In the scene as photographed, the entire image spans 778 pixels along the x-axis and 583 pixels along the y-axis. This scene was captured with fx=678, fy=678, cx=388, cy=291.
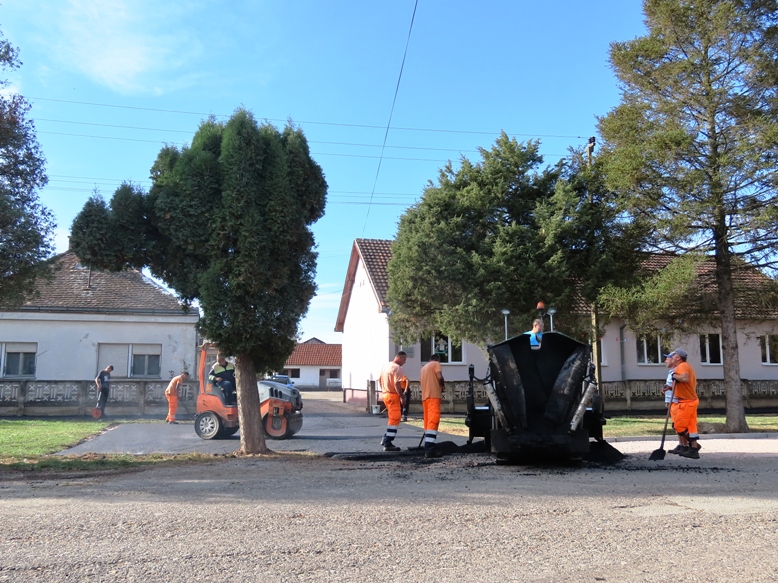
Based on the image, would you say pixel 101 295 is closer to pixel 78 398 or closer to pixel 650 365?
pixel 78 398

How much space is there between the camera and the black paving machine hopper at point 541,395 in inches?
364

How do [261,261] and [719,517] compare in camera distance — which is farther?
[261,261]

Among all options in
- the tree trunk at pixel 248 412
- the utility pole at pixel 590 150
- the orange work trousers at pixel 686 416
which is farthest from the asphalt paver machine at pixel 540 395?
the utility pole at pixel 590 150

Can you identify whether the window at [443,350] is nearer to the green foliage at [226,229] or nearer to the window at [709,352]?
the window at [709,352]

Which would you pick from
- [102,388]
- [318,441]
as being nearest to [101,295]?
[102,388]

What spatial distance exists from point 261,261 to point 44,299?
18.8m

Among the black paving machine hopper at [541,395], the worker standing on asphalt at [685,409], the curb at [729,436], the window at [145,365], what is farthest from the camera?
the window at [145,365]

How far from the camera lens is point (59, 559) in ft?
16.1

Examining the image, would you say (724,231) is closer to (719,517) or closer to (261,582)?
(719,517)

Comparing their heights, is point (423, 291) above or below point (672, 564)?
above

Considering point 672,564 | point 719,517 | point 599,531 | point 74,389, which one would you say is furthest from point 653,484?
point 74,389

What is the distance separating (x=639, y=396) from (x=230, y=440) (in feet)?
58.8

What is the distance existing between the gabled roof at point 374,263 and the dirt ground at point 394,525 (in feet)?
53.7

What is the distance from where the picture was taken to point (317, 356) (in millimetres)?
78812
